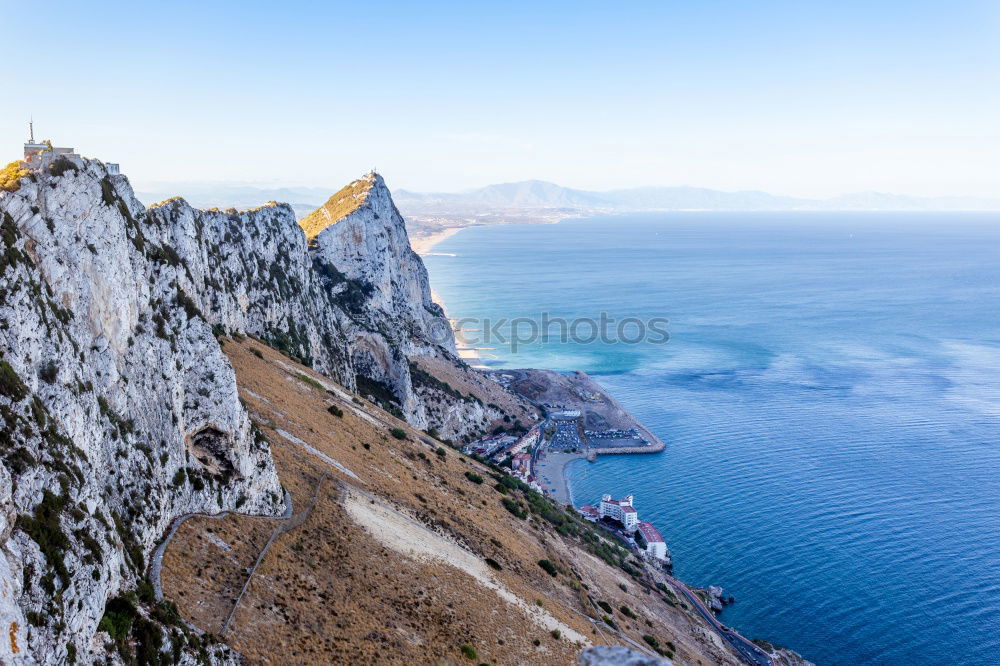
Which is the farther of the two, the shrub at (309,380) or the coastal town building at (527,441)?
the coastal town building at (527,441)

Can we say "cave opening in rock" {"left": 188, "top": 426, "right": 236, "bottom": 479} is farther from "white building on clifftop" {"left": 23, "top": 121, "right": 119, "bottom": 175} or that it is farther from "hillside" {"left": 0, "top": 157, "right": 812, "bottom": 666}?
"white building on clifftop" {"left": 23, "top": 121, "right": 119, "bottom": 175}

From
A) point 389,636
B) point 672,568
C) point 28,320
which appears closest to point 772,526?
point 672,568

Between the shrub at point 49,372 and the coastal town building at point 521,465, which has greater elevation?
the shrub at point 49,372

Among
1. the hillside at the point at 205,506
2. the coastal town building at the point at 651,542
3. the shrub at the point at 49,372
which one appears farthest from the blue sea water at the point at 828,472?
the shrub at the point at 49,372

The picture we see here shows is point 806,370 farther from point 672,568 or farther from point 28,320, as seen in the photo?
point 28,320

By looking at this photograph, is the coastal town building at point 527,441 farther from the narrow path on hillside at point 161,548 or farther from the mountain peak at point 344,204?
the narrow path on hillside at point 161,548

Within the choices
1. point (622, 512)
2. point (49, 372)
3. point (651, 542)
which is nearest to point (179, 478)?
point (49, 372)

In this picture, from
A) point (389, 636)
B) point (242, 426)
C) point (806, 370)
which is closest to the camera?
point (389, 636)
